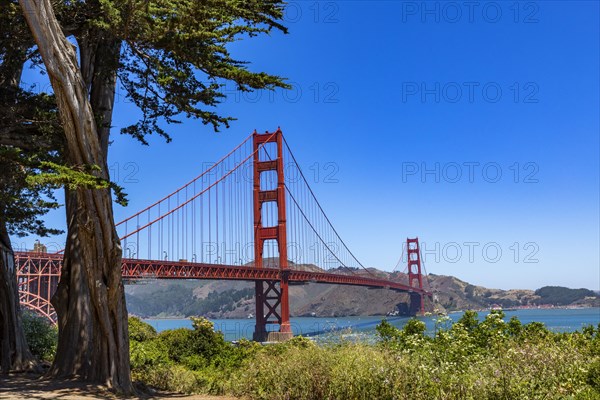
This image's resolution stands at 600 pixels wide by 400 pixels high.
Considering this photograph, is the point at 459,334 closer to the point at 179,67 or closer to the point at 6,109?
the point at 179,67

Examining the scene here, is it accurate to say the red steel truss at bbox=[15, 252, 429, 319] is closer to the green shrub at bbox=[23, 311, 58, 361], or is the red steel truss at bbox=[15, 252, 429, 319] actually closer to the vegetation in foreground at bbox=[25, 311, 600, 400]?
the green shrub at bbox=[23, 311, 58, 361]

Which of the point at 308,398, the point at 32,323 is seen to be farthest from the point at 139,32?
the point at 32,323

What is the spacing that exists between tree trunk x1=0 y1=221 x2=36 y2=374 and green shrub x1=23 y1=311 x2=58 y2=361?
2119mm

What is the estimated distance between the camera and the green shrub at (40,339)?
46.7 feet

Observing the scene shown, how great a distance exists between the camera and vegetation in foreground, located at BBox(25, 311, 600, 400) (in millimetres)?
6223

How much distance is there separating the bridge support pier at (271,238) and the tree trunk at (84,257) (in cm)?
3854

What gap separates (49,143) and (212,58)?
133 inches

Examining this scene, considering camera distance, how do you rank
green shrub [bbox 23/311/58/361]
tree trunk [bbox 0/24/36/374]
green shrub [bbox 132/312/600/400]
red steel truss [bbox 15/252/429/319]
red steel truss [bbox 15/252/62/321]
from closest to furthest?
green shrub [bbox 132/312/600/400] → tree trunk [bbox 0/24/36/374] → green shrub [bbox 23/311/58/361] → red steel truss [bbox 15/252/429/319] → red steel truss [bbox 15/252/62/321]

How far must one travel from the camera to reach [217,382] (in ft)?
34.0

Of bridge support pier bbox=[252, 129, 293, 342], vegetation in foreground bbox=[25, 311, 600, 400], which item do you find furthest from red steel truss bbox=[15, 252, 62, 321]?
vegetation in foreground bbox=[25, 311, 600, 400]

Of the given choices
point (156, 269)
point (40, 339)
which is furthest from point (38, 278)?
point (40, 339)

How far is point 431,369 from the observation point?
22.6 feet

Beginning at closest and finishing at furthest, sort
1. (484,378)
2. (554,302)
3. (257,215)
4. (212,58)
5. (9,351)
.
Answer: (484,378) → (212,58) → (9,351) → (257,215) → (554,302)

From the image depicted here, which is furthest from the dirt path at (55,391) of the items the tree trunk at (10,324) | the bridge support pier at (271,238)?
the bridge support pier at (271,238)
